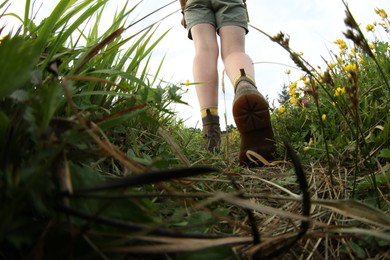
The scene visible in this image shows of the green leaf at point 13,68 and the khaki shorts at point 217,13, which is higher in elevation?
the khaki shorts at point 217,13

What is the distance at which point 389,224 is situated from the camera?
0.65m

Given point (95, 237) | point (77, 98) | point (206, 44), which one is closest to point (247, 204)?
point (95, 237)

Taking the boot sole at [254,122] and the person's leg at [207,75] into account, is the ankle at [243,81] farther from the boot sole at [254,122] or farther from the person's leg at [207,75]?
the person's leg at [207,75]

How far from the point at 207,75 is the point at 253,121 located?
2.25ft

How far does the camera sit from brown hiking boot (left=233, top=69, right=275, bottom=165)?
6.25 ft

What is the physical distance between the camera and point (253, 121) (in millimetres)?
1929

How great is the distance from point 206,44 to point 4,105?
196 cm

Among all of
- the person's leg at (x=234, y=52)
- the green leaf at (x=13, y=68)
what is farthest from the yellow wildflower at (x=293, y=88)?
the green leaf at (x=13, y=68)

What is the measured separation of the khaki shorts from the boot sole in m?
0.79

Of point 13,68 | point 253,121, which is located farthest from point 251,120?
point 13,68

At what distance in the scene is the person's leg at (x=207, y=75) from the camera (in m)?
2.49

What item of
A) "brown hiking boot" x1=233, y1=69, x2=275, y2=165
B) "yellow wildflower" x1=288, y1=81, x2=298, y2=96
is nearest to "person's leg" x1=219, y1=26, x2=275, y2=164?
"brown hiking boot" x1=233, y1=69, x2=275, y2=165

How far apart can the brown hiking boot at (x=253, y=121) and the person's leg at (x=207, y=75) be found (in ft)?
1.67

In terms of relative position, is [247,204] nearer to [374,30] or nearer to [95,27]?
[95,27]
